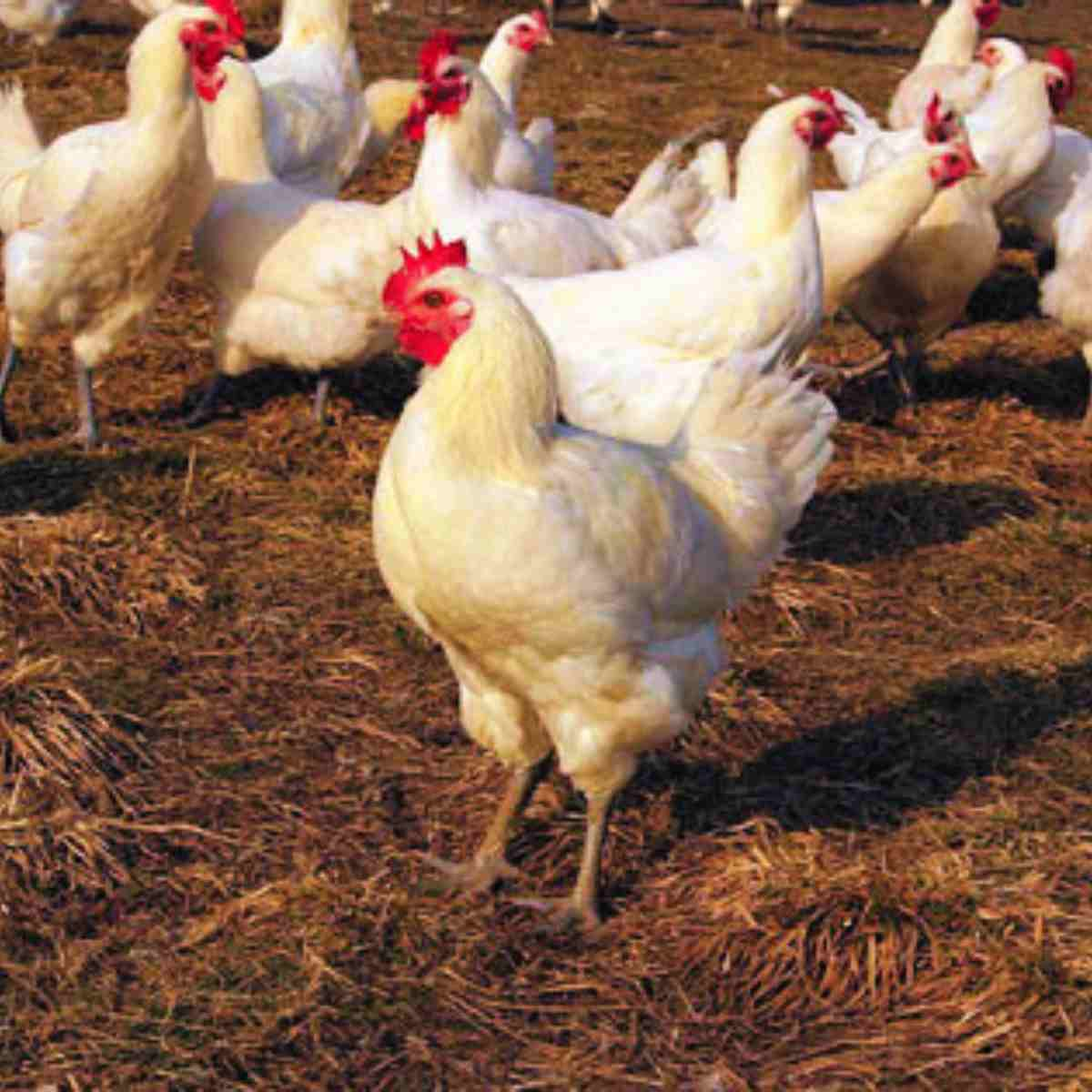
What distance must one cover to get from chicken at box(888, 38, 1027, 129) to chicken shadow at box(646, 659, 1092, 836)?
17.3ft

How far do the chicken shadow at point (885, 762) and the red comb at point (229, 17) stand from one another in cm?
326

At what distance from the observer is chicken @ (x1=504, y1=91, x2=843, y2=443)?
17.3 ft

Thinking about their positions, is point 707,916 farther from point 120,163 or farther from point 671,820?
point 120,163

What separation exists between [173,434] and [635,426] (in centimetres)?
209

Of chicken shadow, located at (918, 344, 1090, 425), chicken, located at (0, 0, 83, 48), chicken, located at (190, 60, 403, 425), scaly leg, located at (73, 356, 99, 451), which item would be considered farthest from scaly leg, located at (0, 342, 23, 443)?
chicken, located at (0, 0, 83, 48)

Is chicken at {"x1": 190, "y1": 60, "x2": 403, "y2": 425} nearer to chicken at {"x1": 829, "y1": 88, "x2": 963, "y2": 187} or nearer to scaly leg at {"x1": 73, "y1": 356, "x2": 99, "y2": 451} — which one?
scaly leg at {"x1": 73, "y1": 356, "x2": 99, "y2": 451}

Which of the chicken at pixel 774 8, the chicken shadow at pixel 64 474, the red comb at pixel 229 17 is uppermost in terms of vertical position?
the red comb at pixel 229 17

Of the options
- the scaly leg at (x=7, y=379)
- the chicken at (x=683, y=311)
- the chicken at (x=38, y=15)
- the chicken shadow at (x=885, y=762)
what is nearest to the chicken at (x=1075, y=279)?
the chicken at (x=683, y=311)

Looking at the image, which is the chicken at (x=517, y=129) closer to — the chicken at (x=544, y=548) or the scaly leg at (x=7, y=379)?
the scaly leg at (x=7, y=379)

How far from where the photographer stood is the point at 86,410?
6301mm

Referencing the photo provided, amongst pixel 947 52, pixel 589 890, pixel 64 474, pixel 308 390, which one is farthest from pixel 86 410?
pixel 947 52

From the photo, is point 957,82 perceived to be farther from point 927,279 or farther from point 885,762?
point 885,762

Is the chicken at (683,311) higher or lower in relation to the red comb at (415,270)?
lower

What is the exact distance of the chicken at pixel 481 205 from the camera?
19.5 ft
